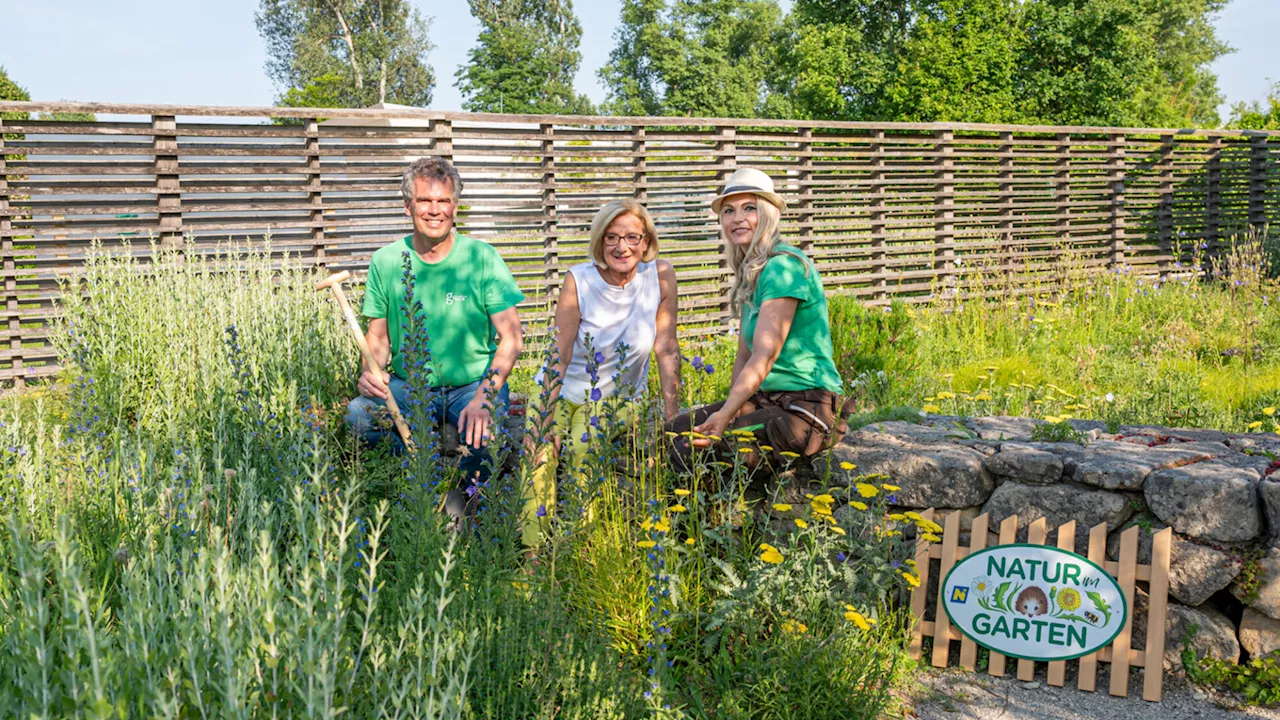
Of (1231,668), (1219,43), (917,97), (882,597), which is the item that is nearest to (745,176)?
(882,597)

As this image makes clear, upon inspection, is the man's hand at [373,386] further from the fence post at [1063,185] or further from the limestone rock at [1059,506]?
the fence post at [1063,185]

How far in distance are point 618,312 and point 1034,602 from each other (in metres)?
1.87

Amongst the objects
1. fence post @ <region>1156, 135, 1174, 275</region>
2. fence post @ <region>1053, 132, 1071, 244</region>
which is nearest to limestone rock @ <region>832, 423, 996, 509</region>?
fence post @ <region>1053, 132, 1071, 244</region>

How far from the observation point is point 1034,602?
3.50 meters

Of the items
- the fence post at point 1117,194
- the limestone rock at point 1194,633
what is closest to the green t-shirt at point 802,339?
the limestone rock at point 1194,633

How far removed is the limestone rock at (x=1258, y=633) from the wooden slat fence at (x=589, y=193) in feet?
17.8

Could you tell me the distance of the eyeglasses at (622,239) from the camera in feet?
13.0

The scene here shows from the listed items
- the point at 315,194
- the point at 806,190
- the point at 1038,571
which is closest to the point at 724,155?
the point at 806,190

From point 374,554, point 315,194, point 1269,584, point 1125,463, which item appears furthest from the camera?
point 315,194

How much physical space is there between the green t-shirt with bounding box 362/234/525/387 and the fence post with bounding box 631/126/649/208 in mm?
5350

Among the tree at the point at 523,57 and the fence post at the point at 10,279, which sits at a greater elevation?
the tree at the point at 523,57

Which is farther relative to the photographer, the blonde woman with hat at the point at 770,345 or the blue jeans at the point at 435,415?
the blue jeans at the point at 435,415

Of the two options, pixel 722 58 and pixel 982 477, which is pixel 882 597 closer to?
pixel 982 477

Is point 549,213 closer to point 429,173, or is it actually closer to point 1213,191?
point 429,173
